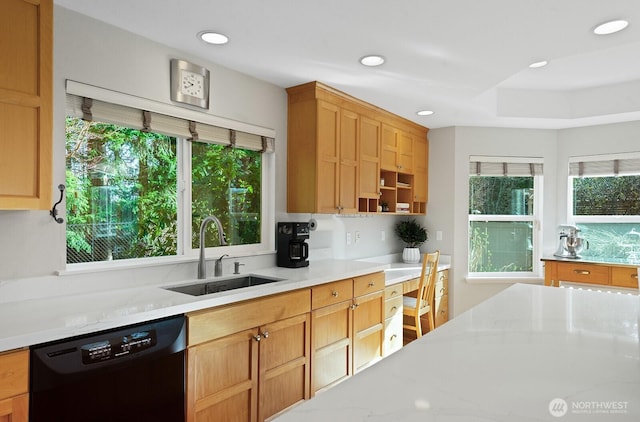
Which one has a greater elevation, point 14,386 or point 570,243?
point 570,243

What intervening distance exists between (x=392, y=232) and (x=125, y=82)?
10.5 feet

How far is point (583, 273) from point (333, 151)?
9.03 ft

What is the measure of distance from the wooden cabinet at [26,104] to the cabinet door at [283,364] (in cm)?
130

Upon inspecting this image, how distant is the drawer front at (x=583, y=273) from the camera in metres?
3.78

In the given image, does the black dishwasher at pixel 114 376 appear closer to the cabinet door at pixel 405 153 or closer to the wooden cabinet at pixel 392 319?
the wooden cabinet at pixel 392 319

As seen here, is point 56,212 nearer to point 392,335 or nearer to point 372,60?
point 372,60

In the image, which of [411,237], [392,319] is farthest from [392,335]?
[411,237]

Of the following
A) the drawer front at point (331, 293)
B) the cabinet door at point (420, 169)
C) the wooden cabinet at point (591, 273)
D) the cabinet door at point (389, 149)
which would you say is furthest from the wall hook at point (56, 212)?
the wooden cabinet at point (591, 273)

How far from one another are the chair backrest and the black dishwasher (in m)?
2.27

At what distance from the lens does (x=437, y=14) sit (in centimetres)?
199

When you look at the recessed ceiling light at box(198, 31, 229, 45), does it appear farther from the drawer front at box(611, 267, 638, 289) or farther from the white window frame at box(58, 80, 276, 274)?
the drawer front at box(611, 267, 638, 289)

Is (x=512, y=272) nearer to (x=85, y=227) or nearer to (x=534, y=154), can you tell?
(x=534, y=154)

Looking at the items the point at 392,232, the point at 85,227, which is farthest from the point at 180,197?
the point at 392,232

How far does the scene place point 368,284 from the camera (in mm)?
3080
